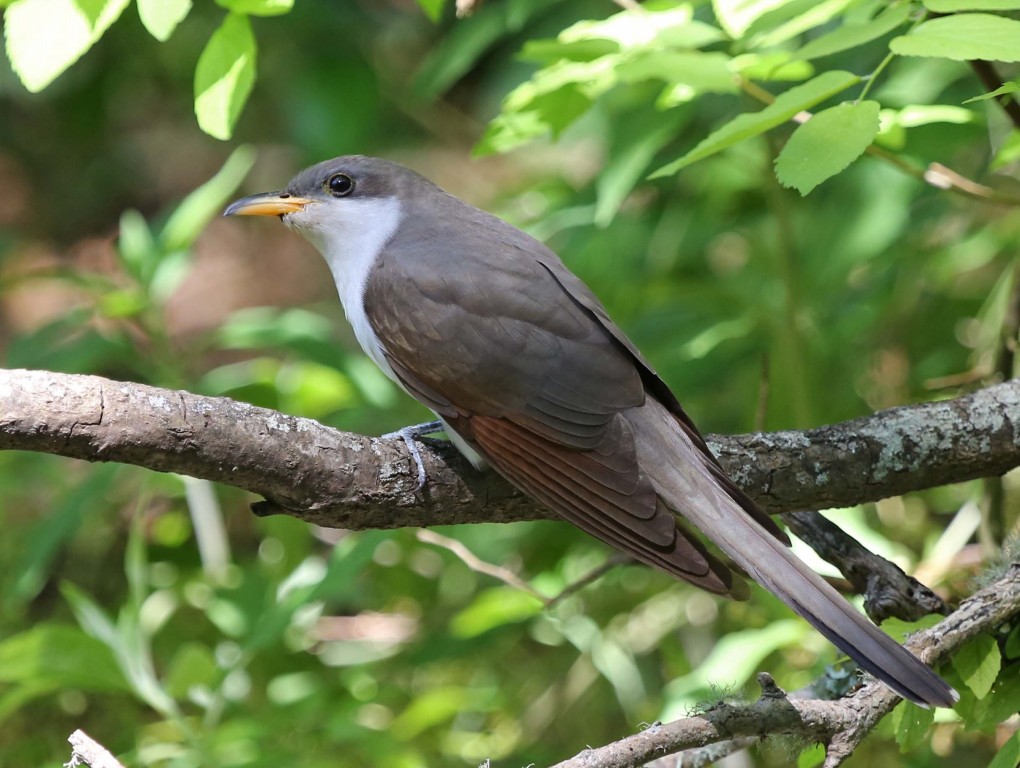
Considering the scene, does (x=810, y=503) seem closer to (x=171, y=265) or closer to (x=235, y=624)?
(x=235, y=624)

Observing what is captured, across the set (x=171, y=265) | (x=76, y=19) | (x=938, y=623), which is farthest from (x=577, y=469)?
(x=171, y=265)

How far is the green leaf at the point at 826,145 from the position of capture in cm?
205

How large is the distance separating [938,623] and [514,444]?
0.98 m

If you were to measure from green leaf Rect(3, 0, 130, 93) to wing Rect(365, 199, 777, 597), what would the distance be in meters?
1.08

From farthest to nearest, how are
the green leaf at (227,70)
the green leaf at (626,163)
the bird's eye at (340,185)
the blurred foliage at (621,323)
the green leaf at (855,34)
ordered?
the bird's eye at (340,185) → the green leaf at (626,163) → the blurred foliage at (621,323) → the green leaf at (227,70) → the green leaf at (855,34)

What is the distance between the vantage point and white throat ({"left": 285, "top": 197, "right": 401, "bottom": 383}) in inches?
131

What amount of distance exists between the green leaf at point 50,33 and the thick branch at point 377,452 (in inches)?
25.9

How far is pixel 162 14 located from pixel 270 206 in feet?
4.66

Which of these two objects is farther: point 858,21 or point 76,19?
point 858,21

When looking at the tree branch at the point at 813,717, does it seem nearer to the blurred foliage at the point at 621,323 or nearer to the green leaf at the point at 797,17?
the blurred foliage at the point at 621,323

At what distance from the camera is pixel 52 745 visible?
3656 mm

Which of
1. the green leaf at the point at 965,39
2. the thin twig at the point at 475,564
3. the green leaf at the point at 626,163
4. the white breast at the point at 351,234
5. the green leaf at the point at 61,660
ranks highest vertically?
the green leaf at the point at 965,39

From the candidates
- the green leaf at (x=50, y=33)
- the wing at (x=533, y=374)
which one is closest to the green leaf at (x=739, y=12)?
the wing at (x=533, y=374)

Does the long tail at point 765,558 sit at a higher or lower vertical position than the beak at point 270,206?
lower
